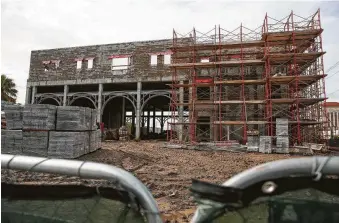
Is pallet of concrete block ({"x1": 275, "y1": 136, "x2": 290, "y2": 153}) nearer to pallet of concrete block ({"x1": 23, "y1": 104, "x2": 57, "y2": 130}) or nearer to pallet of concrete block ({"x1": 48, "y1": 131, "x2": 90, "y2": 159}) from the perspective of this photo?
pallet of concrete block ({"x1": 48, "y1": 131, "x2": 90, "y2": 159})

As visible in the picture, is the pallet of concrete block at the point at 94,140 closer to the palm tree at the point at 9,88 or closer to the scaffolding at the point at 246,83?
the scaffolding at the point at 246,83

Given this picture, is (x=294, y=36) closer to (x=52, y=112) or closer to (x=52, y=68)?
(x=52, y=112)

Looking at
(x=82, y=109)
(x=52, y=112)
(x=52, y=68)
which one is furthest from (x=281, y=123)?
(x=52, y=68)

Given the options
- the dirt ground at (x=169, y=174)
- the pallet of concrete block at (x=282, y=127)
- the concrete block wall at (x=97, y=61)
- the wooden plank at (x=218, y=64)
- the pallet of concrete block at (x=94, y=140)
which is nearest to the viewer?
the dirt ground at (x=169, y=174)

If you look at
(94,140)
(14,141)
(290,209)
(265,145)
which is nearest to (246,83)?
(265,145)

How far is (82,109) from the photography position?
11.5 metres

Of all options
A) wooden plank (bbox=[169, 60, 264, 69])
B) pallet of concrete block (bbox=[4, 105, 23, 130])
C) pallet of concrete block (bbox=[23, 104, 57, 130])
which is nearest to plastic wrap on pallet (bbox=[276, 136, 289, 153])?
wooden plank (bbox=[169, 60, 264, 69])

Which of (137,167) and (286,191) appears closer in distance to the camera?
(286,191)

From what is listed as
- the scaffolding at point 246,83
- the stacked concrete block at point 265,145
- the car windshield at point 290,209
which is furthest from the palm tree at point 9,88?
the car windshield at point 290,209

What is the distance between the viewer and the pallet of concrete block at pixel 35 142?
1074 centimetres

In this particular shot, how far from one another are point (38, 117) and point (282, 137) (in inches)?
557

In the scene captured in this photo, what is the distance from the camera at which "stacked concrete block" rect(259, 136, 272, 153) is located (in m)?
17.2

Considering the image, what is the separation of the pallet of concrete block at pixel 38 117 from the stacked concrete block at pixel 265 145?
12.6 meters

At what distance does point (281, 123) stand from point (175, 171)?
1024 cm
